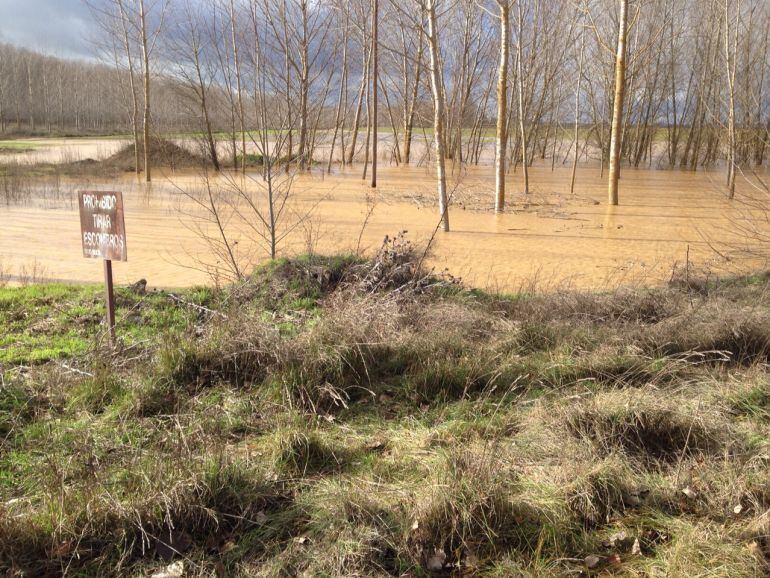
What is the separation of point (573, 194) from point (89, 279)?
644 inches

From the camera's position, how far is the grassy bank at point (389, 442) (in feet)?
9.59

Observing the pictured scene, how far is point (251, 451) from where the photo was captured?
12.7ft

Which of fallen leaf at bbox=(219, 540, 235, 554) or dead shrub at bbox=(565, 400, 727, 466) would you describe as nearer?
fallen leaf at bbox=(219, 540, 235, 554)

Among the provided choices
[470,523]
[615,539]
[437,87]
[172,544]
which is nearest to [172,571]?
[172,544]

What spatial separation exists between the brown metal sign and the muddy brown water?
267 cm

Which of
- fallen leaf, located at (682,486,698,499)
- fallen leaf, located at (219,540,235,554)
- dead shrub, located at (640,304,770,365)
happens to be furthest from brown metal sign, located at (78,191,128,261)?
dead shrub, located at (640,304,770,365)

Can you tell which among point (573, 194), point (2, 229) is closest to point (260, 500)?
point (2, 229)

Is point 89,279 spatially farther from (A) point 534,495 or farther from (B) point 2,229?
(A) point 534,495

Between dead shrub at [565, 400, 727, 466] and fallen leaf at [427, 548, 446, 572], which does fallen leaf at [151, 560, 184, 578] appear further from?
dead shrub at [565, 400, 727, 466]

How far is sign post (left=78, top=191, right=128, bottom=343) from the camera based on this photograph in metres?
5.05

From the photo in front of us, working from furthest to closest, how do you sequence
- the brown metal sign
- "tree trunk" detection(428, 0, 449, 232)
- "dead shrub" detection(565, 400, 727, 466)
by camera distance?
"tree trunk" detection(428, 0, 449, 232), the brown metal sign, "dead shrub" detection(565, 400, 727, 466)

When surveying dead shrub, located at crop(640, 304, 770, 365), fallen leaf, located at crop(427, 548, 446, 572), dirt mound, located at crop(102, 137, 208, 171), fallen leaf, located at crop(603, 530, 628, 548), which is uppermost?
dirt mound, located at crop(102, 137, 208, 171)

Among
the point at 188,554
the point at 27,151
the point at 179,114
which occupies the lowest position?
the point at 188,554

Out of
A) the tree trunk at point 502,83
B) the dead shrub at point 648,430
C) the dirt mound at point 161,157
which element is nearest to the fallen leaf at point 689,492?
the dead shrub at point 648,430
